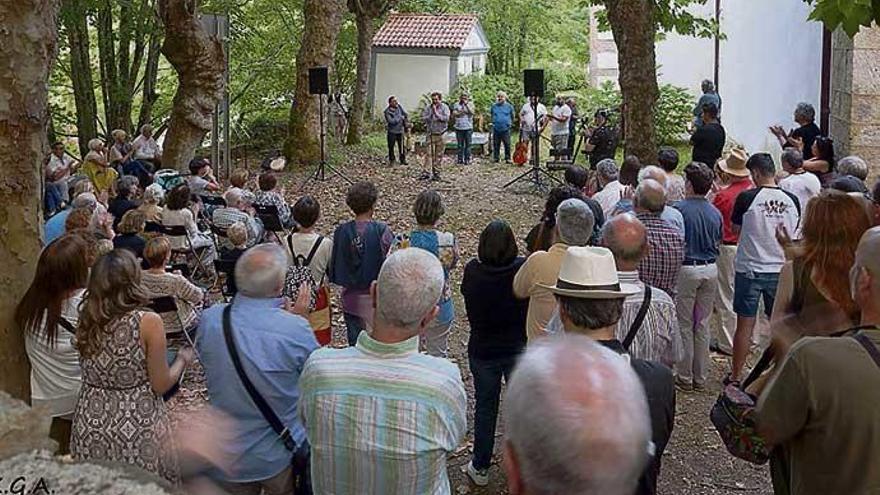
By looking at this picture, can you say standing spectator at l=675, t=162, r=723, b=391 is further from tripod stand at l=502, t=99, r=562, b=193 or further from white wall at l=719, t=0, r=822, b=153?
tripod stand at l=502, t=99, r=562, b=193

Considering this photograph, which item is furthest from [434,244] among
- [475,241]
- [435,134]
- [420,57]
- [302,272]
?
[420,57]

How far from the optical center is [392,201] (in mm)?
17188

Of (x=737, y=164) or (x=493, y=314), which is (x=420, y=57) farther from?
(x=493, y=314)

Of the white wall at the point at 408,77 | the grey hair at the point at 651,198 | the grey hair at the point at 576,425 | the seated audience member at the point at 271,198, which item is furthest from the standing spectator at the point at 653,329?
the white wall at the point at 408,77

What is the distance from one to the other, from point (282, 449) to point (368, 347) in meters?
0.88

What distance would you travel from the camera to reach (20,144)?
4258 mm

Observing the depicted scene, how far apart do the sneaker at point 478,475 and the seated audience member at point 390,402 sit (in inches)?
107

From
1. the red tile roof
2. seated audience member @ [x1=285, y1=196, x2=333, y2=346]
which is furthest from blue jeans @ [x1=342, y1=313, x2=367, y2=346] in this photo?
the red tile roof

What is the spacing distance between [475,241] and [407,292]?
10.7 m

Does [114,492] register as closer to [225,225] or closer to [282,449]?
[282,449]

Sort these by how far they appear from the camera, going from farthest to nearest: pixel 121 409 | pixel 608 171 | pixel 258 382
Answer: pixel 608 171, pixel 121 409, pixel 258 382

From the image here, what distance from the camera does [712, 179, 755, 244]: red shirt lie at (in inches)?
317

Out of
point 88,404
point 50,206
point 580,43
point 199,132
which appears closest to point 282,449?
point 88,404

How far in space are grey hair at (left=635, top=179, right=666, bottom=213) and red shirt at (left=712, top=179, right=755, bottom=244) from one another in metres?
1.31
